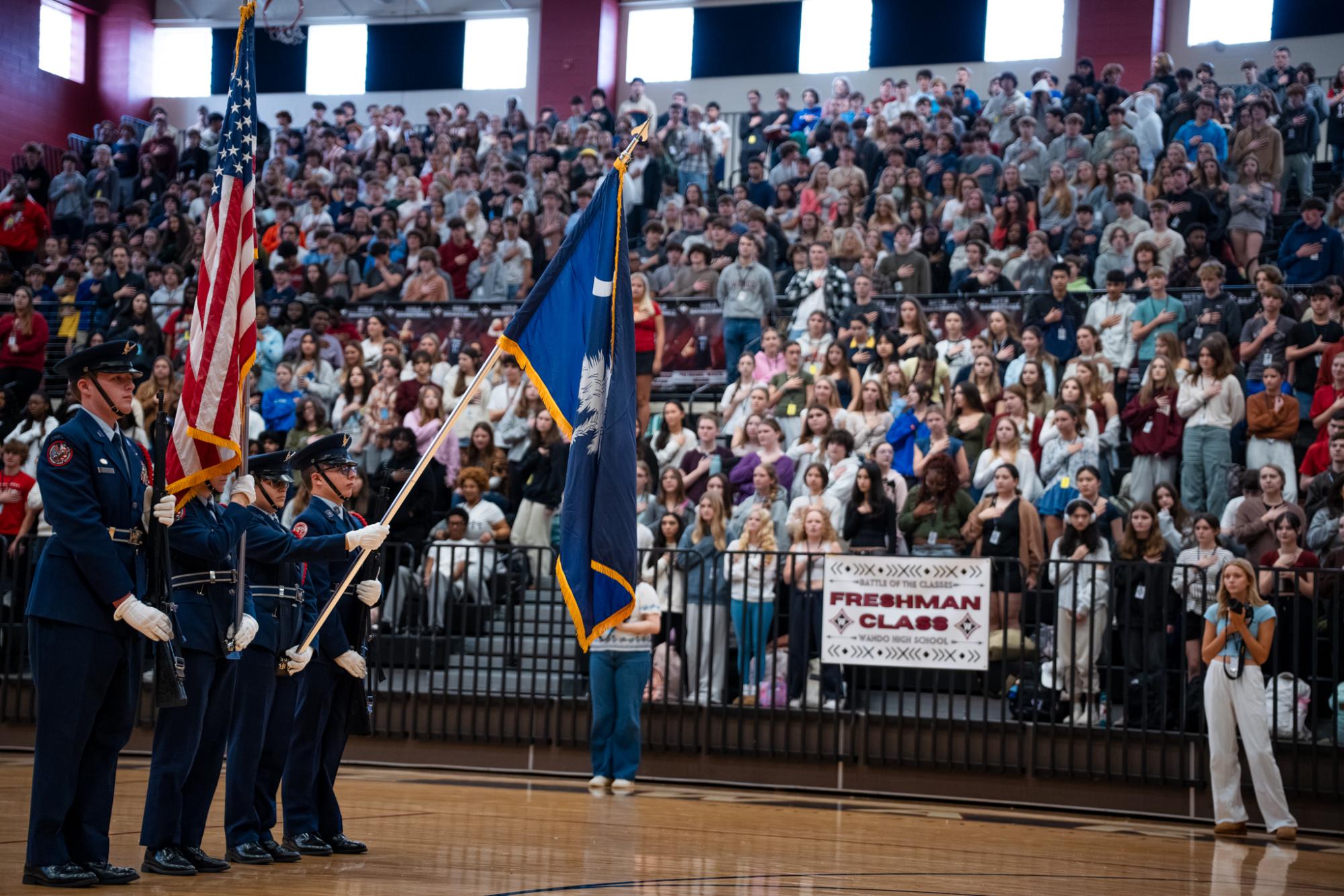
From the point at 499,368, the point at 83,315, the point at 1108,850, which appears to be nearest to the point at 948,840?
the point at 1108,850

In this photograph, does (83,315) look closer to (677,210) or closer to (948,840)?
(677,210)

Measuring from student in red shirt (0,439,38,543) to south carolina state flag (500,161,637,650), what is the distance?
8.42 m

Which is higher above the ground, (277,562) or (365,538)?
(365,538)

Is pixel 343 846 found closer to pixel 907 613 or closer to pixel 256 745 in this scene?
pixel 256 745

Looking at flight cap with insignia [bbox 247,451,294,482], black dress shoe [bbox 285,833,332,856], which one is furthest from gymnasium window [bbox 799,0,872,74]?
black dress shoe [bbox 285,833,332,856]

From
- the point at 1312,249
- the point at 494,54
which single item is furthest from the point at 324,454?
the point at 494,54

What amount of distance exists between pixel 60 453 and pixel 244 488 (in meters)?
0.96

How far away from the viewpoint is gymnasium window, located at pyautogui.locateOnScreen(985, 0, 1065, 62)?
24078mm

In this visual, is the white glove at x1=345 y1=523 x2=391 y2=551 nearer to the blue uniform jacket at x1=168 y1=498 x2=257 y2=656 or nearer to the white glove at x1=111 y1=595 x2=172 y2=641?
the blue uniform jacket at x1=168 y1=498 x2=257 y2=656

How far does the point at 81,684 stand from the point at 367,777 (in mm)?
5436

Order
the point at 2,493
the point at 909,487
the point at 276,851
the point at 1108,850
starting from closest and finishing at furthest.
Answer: the point at 276,851 < the point at 1108,850 < the point at 909,487 < the point at 2,493

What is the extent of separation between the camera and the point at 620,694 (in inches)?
418

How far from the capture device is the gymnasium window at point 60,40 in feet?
91.3

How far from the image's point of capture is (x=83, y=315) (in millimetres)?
18719
